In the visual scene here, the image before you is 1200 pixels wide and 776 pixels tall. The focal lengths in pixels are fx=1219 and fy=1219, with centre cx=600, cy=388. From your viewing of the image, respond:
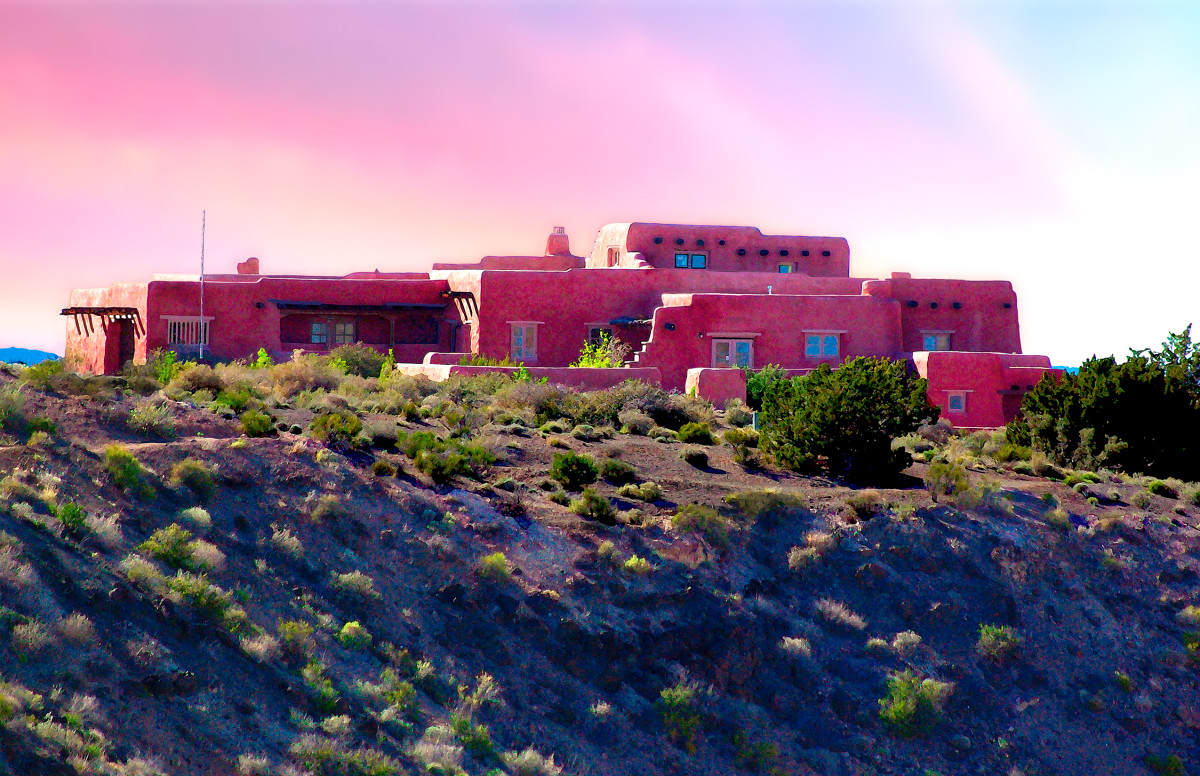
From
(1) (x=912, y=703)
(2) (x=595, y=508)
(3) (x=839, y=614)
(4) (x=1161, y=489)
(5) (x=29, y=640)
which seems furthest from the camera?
(4) (x=1161, y=489)

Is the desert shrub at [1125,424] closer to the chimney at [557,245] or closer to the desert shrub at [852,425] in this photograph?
the desert shrub at [852,425]

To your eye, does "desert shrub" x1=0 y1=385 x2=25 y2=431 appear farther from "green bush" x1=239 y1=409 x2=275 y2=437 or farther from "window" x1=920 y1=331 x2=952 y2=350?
"window" x1=920 y1=331 x2=952 y2=350

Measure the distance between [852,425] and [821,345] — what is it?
10779 mm

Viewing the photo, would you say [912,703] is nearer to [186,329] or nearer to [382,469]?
[382,469]

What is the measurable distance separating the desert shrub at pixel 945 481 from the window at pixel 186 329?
19238 mm

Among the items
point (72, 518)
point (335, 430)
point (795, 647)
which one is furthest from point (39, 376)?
point (795, 647)

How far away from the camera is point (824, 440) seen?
22.9m

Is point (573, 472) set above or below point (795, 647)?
above

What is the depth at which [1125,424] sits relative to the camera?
26.0 metres

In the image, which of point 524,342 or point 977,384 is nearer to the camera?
point 977,384

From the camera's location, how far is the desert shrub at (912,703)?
1639cm

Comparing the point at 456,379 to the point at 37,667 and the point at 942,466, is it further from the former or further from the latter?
the point at 37,667

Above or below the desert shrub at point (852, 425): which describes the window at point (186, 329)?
above

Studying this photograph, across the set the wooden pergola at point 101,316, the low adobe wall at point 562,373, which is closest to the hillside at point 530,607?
the low adobe wall at point 562,373
